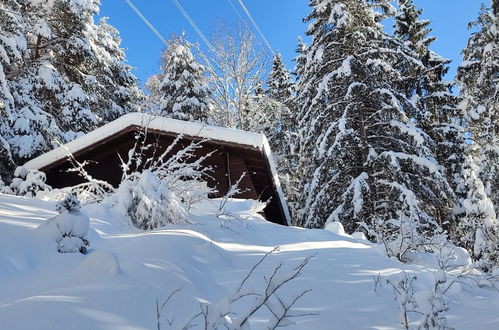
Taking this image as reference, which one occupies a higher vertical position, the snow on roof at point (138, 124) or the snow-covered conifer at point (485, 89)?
the snow-covered conifer at point (485, 89)

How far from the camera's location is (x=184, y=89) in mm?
21719

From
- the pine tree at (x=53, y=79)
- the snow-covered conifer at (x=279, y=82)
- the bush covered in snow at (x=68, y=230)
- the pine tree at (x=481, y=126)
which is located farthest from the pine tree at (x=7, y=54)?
the snow-covered conifer at (x=279, y=82)

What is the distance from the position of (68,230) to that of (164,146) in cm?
892

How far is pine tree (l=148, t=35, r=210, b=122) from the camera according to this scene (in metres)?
21.3

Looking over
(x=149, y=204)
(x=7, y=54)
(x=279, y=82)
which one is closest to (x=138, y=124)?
(x=7, y=54)

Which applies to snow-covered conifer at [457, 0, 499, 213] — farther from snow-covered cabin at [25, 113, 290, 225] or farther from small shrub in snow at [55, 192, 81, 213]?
small shrub in snow at [55, 192, 81, 213]

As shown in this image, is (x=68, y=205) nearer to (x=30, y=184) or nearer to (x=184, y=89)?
(x=30, y=184)

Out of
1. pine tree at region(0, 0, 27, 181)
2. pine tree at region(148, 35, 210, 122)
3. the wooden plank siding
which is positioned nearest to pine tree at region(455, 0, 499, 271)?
the wooden plank siding

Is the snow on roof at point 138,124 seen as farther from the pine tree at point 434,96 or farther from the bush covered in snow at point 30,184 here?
the pine tree at point 434,96

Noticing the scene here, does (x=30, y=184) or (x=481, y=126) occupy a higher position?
(x=481, y=126)

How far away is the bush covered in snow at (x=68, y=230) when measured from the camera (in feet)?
8.90

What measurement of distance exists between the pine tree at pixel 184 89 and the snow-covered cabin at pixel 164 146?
9.82 m

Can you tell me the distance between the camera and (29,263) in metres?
2.48

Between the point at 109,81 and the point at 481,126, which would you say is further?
the point at 109,81
